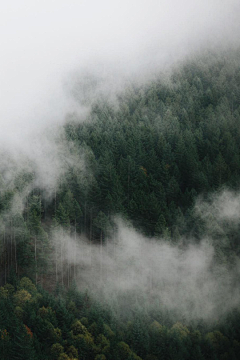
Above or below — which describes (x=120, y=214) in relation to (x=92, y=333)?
above

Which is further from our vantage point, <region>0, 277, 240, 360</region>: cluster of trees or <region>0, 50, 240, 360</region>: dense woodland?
<region>0, 50, 240, 360</region>: dense woodland

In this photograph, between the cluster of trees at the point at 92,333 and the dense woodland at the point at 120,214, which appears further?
the dense woodland at the point at 120,214

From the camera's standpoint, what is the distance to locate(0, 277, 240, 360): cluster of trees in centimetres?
4084

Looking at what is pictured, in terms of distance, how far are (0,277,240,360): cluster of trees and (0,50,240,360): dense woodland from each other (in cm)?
15

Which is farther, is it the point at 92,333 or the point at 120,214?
the point at 120,214

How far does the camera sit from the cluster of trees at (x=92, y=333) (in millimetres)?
40844

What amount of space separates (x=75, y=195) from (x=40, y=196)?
24.8 feet

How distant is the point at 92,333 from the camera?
4388 centimetres

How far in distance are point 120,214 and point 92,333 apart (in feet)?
74.9

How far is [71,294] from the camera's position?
49.8 meters

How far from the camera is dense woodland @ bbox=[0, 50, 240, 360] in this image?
43250 mm

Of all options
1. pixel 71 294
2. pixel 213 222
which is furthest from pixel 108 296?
pixel 213 222

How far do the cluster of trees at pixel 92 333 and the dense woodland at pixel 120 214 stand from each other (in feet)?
0.48

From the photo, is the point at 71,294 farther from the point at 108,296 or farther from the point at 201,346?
the point at 201,346
